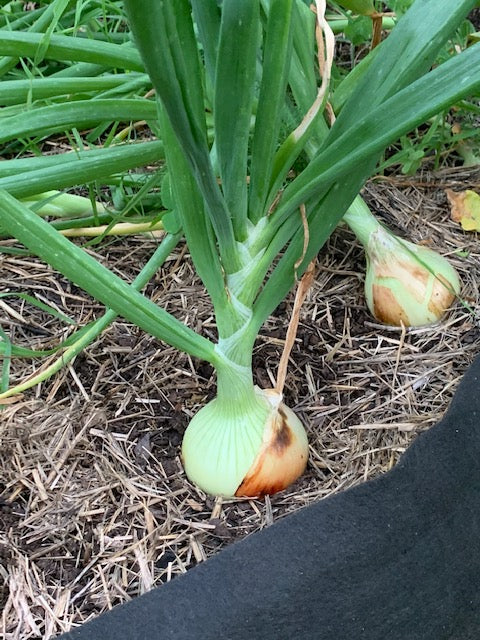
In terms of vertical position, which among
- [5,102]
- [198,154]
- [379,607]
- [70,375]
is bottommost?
[70,375]

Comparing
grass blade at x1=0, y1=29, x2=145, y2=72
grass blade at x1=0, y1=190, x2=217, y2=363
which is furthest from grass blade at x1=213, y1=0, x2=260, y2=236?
grass blade at x1=0, y1=29, x2=145, y2=72

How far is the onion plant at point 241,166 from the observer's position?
67 cm

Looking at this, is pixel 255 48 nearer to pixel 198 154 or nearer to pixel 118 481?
pixel 198 154

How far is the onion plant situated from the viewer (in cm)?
A: 67

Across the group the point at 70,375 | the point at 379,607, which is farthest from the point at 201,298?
the point at 379,607

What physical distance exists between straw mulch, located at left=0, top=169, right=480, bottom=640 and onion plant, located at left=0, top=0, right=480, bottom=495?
0.21 ft

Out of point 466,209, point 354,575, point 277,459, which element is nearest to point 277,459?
point 277,459

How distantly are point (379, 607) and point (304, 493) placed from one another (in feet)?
0.56

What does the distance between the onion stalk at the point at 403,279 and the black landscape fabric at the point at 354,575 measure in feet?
0.85

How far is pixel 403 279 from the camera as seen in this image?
3.30ft

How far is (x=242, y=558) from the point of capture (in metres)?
0.73

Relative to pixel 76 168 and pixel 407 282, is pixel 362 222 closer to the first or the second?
pixel 407 282

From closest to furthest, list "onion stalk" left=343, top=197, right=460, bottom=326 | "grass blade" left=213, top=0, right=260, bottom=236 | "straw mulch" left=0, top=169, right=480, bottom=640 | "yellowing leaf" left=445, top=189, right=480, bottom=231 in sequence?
"grass blade" left=213, top=0, right=260, bottom=236, "straw mulch" left=0, top=169, right=480, bottom=640, "onion stalk" left=343, top=197, right=460, bottom=326, "yellowing leaf" left=445, top=189, right=480, bottom=231

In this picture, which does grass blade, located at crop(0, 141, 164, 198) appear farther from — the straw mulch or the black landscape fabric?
the black landscape fabric
